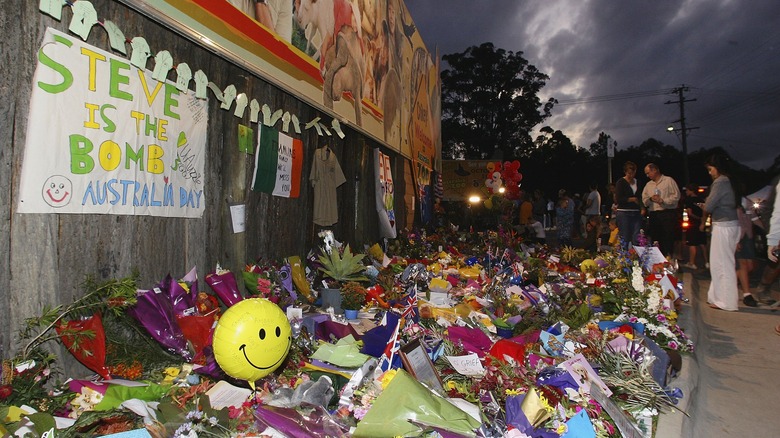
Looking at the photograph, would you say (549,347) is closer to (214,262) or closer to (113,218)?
(214,262)

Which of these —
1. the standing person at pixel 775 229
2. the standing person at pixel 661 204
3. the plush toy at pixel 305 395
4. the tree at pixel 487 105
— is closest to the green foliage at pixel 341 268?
the plush toy at pixel 305 395

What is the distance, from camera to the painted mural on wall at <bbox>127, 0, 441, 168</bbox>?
160 inches

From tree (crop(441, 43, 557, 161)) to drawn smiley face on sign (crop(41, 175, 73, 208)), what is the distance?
1594 inches

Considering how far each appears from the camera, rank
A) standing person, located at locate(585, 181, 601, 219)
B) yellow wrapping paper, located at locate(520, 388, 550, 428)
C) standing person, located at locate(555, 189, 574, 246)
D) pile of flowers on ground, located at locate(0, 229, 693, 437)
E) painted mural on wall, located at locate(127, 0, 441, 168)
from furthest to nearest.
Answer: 1. standing person, located at locate(555, 189, 574, 246)
2. standing person, located at locate(585, 181, 601, 219)
3. painted mural on wall, located at locate(127, 0, 441, 168)
4. yellow wrapping paper, located at locate(520, 388, 550, 428)
5. pile of flowers on ground, located at locate(0, 229, 693, 437)

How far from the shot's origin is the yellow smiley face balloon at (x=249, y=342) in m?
2.54

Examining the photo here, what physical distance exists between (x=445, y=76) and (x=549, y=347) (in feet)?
139

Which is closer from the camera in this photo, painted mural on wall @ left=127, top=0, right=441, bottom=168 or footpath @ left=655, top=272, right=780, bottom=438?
footpath @ left=655, top=272, right=780, bottom=438

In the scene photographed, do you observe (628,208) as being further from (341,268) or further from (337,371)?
(337,371)

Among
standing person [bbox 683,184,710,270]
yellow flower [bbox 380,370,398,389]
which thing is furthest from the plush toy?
standing person [bbox 683,184,710,270]

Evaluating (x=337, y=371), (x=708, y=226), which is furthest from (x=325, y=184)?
(x=708, y=226)

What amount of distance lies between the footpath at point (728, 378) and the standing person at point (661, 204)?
2.42 m

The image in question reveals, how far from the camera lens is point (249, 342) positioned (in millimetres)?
2551

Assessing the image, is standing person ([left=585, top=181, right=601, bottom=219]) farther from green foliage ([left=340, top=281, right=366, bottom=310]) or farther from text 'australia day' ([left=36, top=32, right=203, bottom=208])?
text 'australia day' ([left=36, top=32, right=203, bottom=208])

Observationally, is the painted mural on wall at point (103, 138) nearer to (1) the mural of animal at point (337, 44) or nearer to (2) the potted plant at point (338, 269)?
(2) the potted plant at point (338, 269)
